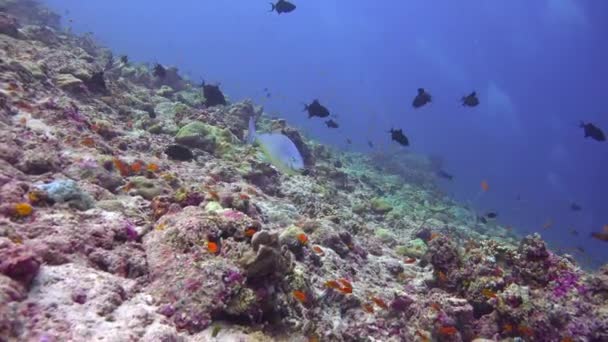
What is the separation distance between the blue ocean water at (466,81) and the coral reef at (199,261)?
91.1 feet

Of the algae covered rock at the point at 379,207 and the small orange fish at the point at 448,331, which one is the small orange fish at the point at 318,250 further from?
the algae covered rock at the point at 379,207

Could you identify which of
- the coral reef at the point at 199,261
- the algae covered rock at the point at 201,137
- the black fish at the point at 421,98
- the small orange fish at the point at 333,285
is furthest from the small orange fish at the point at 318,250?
the black fish at the point at 421,98

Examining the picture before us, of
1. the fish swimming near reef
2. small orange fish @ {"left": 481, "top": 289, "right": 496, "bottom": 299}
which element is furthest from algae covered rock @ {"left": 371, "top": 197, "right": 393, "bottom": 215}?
the fish swimming near reef

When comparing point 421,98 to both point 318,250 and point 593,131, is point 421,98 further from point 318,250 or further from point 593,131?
point 318,250

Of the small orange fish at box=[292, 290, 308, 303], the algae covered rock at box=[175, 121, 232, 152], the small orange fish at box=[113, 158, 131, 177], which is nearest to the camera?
the small orange fish at box=[292, 290, 308, 303]

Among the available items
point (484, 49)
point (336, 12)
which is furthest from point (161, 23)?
point (484, 49)

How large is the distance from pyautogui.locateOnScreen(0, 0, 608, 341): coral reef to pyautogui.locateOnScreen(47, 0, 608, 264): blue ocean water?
91.1ft

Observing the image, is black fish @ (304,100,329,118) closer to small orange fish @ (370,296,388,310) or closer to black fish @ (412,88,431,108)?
black fish @ (412,88,431,108)

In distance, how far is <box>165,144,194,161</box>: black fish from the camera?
333 inches

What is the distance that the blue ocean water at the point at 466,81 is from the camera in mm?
65000

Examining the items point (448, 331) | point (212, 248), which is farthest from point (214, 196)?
point (448, 331)

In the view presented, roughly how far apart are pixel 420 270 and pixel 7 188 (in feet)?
20.7

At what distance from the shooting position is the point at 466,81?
123m

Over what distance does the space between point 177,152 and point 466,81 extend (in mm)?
127877
